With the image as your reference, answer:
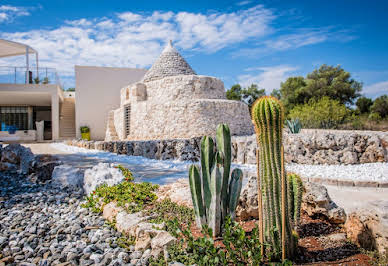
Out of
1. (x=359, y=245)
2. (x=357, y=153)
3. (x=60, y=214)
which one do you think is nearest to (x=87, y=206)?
(x=60, y=214)

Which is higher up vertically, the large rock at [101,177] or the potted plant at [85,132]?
the potted plant at [85,132]

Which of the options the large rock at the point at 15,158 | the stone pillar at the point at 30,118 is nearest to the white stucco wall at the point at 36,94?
the stone pillar at the point at 30,118

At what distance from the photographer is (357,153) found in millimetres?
7359

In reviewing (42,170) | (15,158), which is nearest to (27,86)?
(15,158)

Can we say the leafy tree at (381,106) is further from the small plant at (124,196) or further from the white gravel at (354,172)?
the small plant at (124,196)

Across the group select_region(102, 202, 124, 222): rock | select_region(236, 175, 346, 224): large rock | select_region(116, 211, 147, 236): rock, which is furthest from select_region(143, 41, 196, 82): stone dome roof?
select_region(236, 175, 346, 224): large rock

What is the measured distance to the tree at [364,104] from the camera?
2783 cm

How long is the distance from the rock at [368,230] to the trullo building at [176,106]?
498 inches

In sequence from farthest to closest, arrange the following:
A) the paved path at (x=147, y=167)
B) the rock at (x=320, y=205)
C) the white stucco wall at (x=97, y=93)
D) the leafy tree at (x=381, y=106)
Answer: the leafy tree at (x=381, y=106)
the white stucco wall at (x=97, y=93)
the paved path at (x=147, y=167)
the rock at (x=320, y=205)

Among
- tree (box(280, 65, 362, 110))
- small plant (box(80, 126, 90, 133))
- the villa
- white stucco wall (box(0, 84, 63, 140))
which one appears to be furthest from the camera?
tree (box(280, 65, 362, 110))

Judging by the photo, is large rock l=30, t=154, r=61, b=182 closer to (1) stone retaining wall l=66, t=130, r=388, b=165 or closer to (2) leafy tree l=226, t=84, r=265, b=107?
(1) stone retaining wall l=66, t=130, r=388, b=165

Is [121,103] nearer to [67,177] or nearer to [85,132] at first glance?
[85,132]

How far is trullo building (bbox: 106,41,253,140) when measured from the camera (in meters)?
15.2

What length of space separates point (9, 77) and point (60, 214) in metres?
19.4
